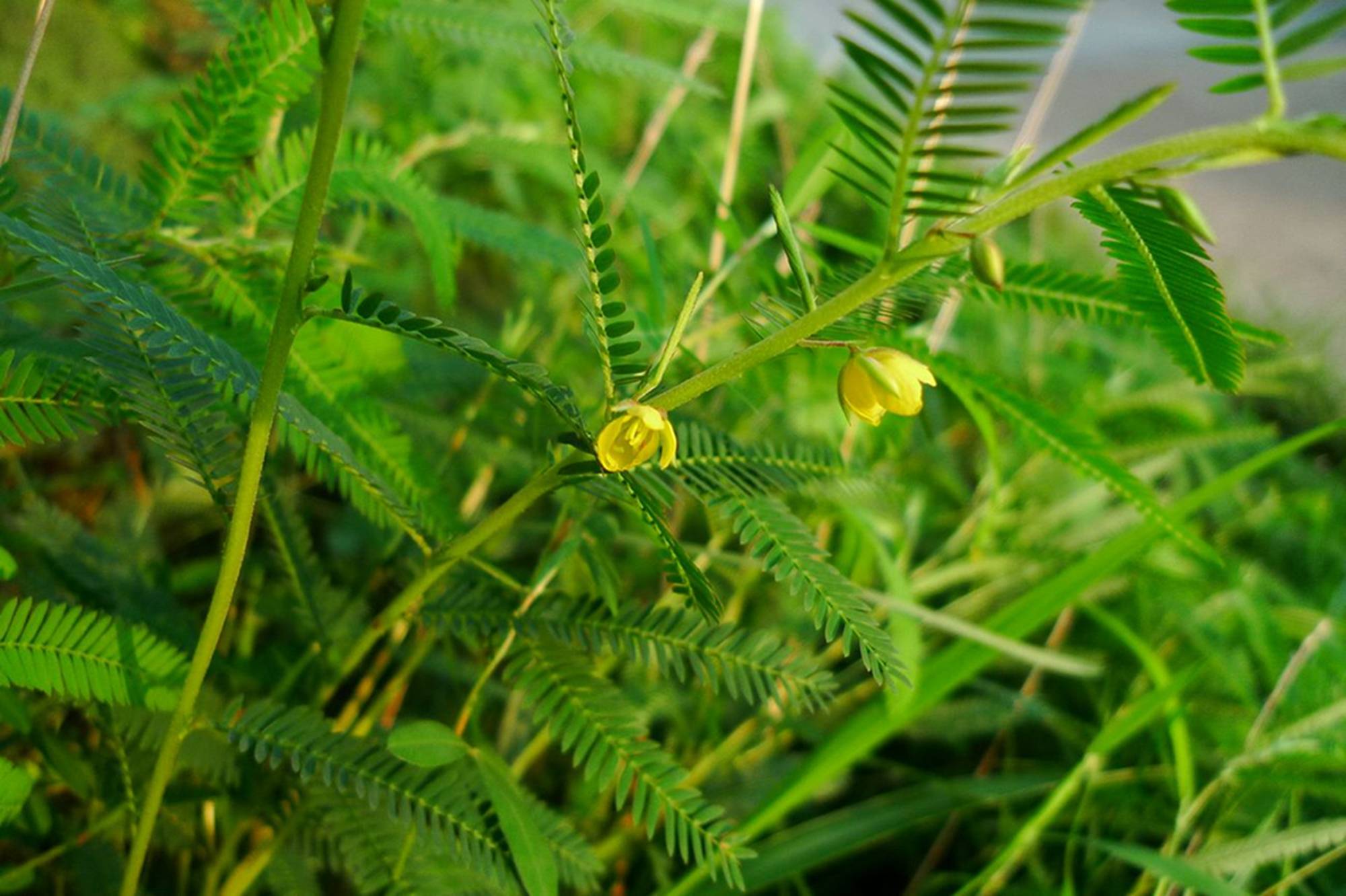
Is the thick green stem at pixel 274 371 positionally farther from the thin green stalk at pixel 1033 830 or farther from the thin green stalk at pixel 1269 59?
the thin green stalk at pixel 1033 830

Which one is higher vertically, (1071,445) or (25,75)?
(25,75)

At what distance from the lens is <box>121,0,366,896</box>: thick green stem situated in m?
0.38

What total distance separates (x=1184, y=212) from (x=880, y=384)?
136 mm

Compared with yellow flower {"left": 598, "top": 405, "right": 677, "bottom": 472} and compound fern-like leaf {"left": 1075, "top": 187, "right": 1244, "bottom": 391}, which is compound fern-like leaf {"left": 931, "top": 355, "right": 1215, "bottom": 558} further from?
yellow flower {"left": 598, "top": 405, "right": 677, "bottom": 472}

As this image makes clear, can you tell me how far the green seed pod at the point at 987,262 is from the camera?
367mm

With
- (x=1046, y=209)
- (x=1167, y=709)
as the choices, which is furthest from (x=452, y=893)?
(x=1046, y=209)

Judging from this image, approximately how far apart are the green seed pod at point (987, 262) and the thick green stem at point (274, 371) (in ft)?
0.83

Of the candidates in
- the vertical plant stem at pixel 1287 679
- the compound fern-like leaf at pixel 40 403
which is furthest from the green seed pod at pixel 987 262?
the vertical plant stem at pixel 1287 679

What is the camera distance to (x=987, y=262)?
0.37 m

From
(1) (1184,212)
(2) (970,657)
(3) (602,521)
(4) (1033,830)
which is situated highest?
(1) (1184,212)

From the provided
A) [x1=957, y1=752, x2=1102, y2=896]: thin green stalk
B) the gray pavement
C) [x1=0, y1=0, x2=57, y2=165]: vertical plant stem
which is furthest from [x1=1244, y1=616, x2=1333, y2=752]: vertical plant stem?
the gray pavement

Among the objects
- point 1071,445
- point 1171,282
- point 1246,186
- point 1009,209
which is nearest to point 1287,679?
→ point 1071,445

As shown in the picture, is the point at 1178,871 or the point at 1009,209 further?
the point at 1178,871

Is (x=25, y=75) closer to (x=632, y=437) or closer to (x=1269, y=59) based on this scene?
(x=632, y=437)
